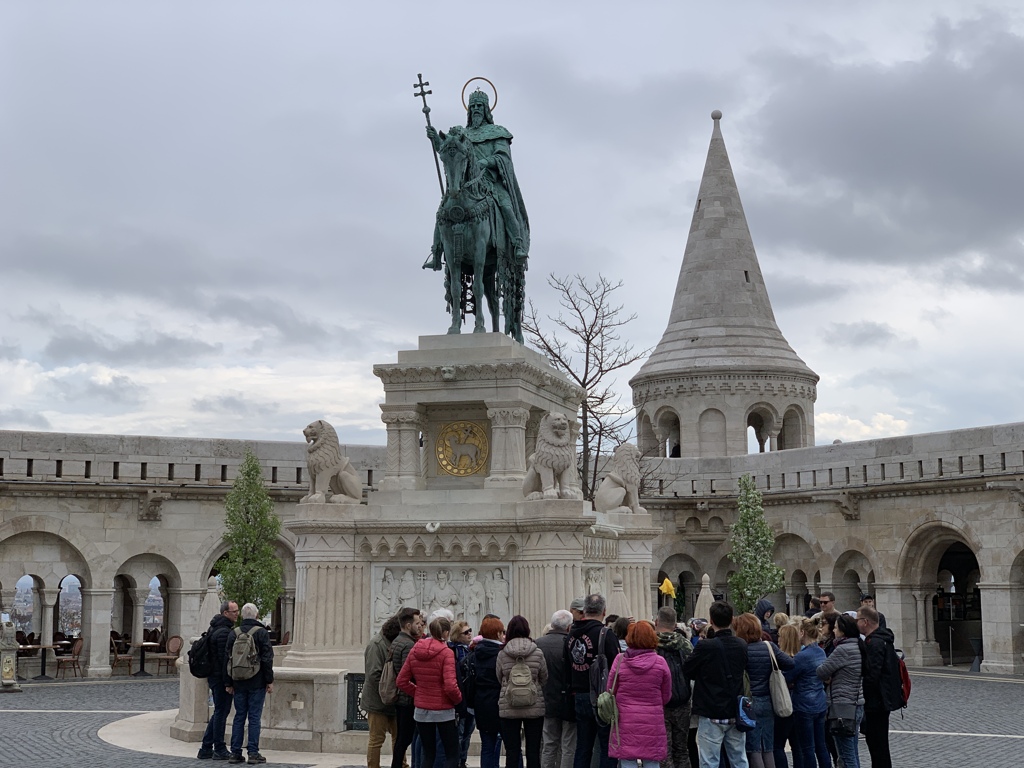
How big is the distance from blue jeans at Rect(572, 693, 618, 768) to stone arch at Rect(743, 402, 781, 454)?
2564 cm

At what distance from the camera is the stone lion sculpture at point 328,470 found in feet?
43.3

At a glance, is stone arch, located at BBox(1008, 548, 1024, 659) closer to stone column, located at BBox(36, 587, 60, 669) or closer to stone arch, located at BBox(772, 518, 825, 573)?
stone arch, located at BBox(772, 518, 825, 573)

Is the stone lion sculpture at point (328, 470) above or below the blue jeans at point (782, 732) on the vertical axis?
above

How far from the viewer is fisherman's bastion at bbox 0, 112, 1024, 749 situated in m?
12.8

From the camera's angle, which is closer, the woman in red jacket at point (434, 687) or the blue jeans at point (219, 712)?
the woman in red jacket at point (434, 687)

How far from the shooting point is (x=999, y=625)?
24531mm

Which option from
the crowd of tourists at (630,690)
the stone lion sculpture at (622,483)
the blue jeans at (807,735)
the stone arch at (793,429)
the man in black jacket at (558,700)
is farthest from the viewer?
the stone arch at (793,429)

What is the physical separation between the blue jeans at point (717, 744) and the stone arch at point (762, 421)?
2579 centimetres

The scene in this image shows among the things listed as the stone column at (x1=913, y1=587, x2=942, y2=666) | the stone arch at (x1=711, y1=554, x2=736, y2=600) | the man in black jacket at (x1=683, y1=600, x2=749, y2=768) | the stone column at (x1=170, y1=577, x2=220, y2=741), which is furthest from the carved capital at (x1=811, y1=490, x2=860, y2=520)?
the man in black jacket at (x1=683, y1=600, x2=749, y2=768)

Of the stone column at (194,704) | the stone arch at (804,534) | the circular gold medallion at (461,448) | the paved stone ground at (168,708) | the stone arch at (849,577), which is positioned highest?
the circular gold medallion at (461,448)

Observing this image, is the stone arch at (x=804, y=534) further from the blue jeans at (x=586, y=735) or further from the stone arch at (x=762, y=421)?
the blue jeans at (x=586, y=735)

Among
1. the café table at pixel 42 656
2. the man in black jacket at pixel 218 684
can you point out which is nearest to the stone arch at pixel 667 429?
the café table at pixel 42 656

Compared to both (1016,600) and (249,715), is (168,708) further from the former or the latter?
(1016,600)

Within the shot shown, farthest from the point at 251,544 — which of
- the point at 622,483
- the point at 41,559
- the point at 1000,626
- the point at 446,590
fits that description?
the point at 1000,626
